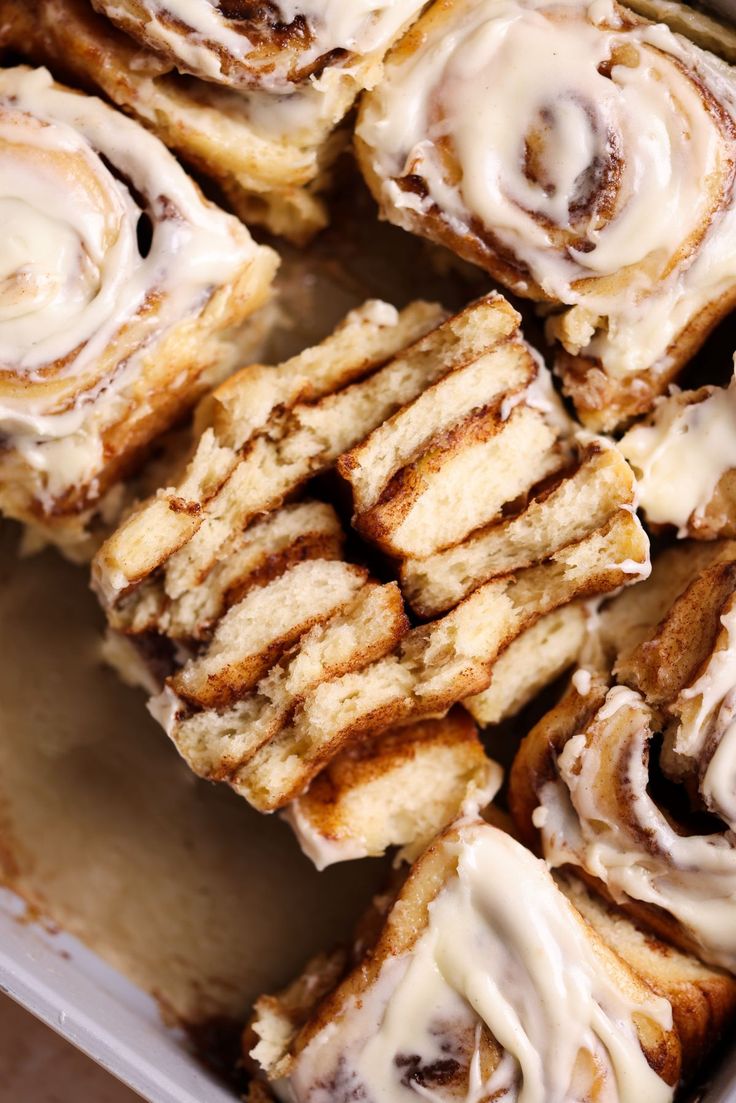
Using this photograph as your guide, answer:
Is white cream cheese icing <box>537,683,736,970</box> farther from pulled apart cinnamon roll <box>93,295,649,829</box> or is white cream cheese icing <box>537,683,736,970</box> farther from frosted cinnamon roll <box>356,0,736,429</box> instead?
frosted cinnamon roll <box>356,0,736,429</box>

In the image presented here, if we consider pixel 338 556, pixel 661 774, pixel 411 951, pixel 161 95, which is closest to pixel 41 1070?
pixel 411 951

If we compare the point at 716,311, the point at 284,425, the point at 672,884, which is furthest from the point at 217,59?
the point at 672,884

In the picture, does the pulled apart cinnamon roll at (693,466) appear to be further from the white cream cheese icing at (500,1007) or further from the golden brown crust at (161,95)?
the golden brown crust at (161,95)

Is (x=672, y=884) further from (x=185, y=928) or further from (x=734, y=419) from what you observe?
(x=185, y=928)

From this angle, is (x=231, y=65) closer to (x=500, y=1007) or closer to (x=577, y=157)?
(x=577, y=157)

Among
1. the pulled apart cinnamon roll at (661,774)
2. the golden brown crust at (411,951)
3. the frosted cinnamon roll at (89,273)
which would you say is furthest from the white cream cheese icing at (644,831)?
the frosted cinnamon roll at (89,273)

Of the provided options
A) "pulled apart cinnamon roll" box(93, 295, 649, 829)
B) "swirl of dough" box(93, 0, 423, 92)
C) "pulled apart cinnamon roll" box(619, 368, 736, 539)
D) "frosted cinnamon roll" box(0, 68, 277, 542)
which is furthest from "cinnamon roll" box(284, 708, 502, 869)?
"swirl of dough" box(93, 0, 423, 92)


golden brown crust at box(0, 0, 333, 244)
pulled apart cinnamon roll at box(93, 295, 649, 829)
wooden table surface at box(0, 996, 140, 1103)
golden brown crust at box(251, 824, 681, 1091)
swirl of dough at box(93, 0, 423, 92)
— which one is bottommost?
wooden table surface at box(0, 996, 140, 1103)
